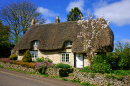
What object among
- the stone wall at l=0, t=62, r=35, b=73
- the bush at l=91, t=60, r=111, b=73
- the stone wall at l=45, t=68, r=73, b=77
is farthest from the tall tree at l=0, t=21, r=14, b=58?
the bush at l=91, t=60, r=111, b=73

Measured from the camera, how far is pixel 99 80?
7562mm

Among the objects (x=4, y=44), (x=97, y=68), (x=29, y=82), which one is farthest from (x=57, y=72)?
(x=4, y=44)

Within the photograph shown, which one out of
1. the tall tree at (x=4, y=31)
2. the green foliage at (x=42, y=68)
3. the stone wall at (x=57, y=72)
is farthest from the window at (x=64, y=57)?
the tall tree at (x=4, y=31)

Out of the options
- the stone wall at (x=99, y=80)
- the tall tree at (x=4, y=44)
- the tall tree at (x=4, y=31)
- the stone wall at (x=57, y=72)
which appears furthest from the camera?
the tall tree at (x=4, y=31)

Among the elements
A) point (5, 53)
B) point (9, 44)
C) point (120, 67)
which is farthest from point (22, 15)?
point (120, 67)

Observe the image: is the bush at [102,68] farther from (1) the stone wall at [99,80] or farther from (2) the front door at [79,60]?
(2) the front door at [79,60]

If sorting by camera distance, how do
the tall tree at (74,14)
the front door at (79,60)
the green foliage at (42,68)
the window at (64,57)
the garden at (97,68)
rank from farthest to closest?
1. the tall tree at (74,14)
2. the window at (64,57)
3. the front door at (79,60)
4. the green foliage at (42,68)
5. the garden at (97,68)

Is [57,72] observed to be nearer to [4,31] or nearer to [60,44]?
[60,44]

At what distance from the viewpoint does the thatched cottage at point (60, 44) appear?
1374cm

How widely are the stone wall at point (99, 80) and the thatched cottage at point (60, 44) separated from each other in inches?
208

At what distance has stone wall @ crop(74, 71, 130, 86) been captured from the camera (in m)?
7.15

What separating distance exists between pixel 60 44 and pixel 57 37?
5.03 feet

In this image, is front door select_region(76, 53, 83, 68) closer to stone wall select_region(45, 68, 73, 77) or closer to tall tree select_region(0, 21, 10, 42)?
stone wall select_region(45, 68, 73, 77)

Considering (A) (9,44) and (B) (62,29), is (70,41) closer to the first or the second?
(B) (62,29)
